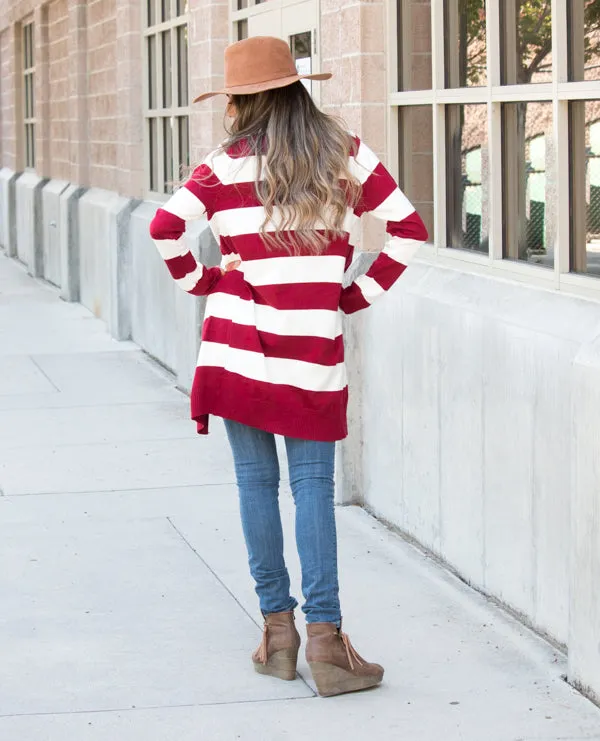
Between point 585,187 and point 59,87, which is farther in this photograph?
point 59,87

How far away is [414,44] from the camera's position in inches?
231

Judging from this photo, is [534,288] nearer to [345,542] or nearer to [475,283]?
[475,283]

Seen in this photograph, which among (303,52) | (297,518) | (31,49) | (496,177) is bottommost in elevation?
(297,518)

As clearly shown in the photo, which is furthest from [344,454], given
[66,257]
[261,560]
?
[66,257]

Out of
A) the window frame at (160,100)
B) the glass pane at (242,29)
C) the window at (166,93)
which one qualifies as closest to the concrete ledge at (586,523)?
the glass pane at (242,29)

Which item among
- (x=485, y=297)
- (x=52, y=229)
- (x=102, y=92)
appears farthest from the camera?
(x=52, y=229)

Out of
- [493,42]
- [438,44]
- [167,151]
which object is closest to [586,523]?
[493,42]

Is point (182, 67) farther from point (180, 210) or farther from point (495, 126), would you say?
point (180, 210)

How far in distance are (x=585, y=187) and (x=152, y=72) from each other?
693 centimetres

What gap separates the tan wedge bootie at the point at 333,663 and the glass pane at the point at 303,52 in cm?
339

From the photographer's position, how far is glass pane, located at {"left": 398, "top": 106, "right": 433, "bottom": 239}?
5824 millimetres

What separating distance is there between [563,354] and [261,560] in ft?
3.36

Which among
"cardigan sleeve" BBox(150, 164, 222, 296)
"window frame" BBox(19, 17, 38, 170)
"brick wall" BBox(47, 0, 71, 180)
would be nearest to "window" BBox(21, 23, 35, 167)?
"window frame" BBox(19, 17, 38, 170)

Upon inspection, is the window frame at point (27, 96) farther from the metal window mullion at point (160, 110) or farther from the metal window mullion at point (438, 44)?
the metal window mullion at point (438, 44)
